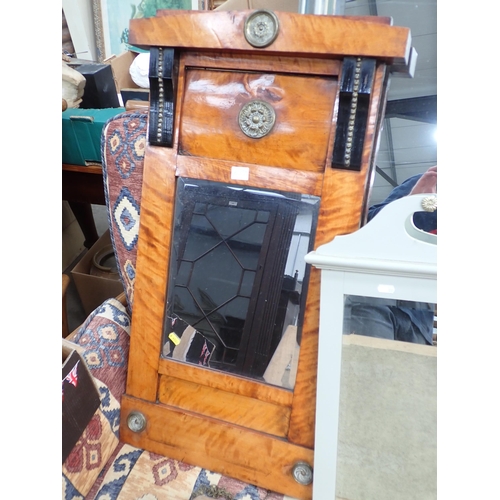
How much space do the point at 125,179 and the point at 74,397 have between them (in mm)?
503

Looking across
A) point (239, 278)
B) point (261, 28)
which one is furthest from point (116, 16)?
point (239, 278)

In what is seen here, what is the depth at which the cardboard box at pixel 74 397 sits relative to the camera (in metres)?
0.81

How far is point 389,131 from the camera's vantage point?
3.41 ft

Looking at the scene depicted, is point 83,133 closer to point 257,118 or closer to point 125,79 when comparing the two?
point 125,79

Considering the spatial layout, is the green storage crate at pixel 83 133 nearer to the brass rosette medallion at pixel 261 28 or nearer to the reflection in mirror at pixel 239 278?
the reflection in mirror at pixel 239 278

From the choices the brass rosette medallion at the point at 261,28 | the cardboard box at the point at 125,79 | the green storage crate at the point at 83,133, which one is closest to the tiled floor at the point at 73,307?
the green storage crate at the point at 83,133

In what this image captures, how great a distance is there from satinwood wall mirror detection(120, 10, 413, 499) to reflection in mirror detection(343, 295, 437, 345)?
4.1 inches

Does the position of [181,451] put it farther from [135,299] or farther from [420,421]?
[420,421]

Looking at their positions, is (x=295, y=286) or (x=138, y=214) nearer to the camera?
(x=295, y=286)

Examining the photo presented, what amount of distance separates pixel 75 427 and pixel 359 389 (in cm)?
54

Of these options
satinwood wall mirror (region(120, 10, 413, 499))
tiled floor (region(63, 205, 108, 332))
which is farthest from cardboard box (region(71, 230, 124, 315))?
satinwood wall mirror (region(120, 10, 413, 499))

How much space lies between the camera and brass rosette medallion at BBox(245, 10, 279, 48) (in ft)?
2.64
